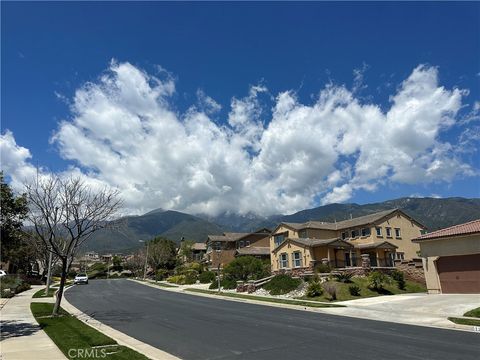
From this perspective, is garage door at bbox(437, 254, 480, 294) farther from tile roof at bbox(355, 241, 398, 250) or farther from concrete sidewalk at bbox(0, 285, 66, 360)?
concrete sidewalk at bbox(0, 285, 66, 360)

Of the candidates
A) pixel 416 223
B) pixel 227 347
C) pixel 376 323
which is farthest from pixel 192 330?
pixel 416 223

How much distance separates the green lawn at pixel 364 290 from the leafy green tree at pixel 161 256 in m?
52.9

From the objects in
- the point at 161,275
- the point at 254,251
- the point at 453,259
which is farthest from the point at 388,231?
the point at 161,275

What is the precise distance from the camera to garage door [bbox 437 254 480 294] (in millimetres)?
26000

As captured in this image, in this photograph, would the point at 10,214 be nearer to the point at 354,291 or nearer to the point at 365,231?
the point at 354,291

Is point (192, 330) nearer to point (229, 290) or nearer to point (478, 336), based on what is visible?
point (478, 336)

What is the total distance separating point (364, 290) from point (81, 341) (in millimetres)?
23693

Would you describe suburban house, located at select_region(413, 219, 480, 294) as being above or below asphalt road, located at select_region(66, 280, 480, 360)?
above

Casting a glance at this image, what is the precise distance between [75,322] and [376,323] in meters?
13.3

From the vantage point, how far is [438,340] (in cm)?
1280

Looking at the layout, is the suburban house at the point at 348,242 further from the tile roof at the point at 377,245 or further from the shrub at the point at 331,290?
the shrub at the point at 331,290

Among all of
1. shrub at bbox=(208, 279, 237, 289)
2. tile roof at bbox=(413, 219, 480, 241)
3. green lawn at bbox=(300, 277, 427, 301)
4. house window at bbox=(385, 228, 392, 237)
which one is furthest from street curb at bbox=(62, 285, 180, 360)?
house window at bbox=(385, 228, 392, 237)

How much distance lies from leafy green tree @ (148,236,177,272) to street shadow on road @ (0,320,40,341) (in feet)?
205

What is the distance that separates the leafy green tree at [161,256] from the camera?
259ft
